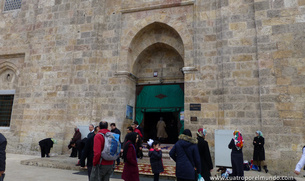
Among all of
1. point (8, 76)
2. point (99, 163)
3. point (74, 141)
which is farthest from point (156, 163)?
point (8, 76)

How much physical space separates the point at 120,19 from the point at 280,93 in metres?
7.39

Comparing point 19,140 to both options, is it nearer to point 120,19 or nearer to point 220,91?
point 120,19

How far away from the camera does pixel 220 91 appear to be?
8.27 meters

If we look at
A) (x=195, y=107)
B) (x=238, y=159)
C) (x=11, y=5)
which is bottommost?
(x=238, y=159)

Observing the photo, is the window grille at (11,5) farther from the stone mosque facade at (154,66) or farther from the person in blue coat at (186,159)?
the person in blue coat at (186,159)

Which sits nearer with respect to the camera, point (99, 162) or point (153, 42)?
point (99, 162)

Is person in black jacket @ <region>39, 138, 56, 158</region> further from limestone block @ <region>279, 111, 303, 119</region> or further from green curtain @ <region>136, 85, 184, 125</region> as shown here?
limestone block @ <region>279, 111, 303, 119</region>

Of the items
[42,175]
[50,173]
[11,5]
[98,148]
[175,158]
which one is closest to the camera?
[98,148]

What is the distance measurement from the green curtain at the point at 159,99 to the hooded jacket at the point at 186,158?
19.2 feet

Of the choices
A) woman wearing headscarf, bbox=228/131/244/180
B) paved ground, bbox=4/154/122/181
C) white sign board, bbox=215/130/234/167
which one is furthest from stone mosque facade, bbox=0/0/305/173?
woman wearing headscarf, bbox=228/131/244/180

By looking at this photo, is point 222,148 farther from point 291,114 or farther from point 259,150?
point 291,114

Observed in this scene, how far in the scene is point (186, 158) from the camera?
3.84 metres

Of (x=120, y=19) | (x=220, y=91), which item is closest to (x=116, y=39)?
(x=120, y=19)

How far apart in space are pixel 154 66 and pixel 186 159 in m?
7.42
